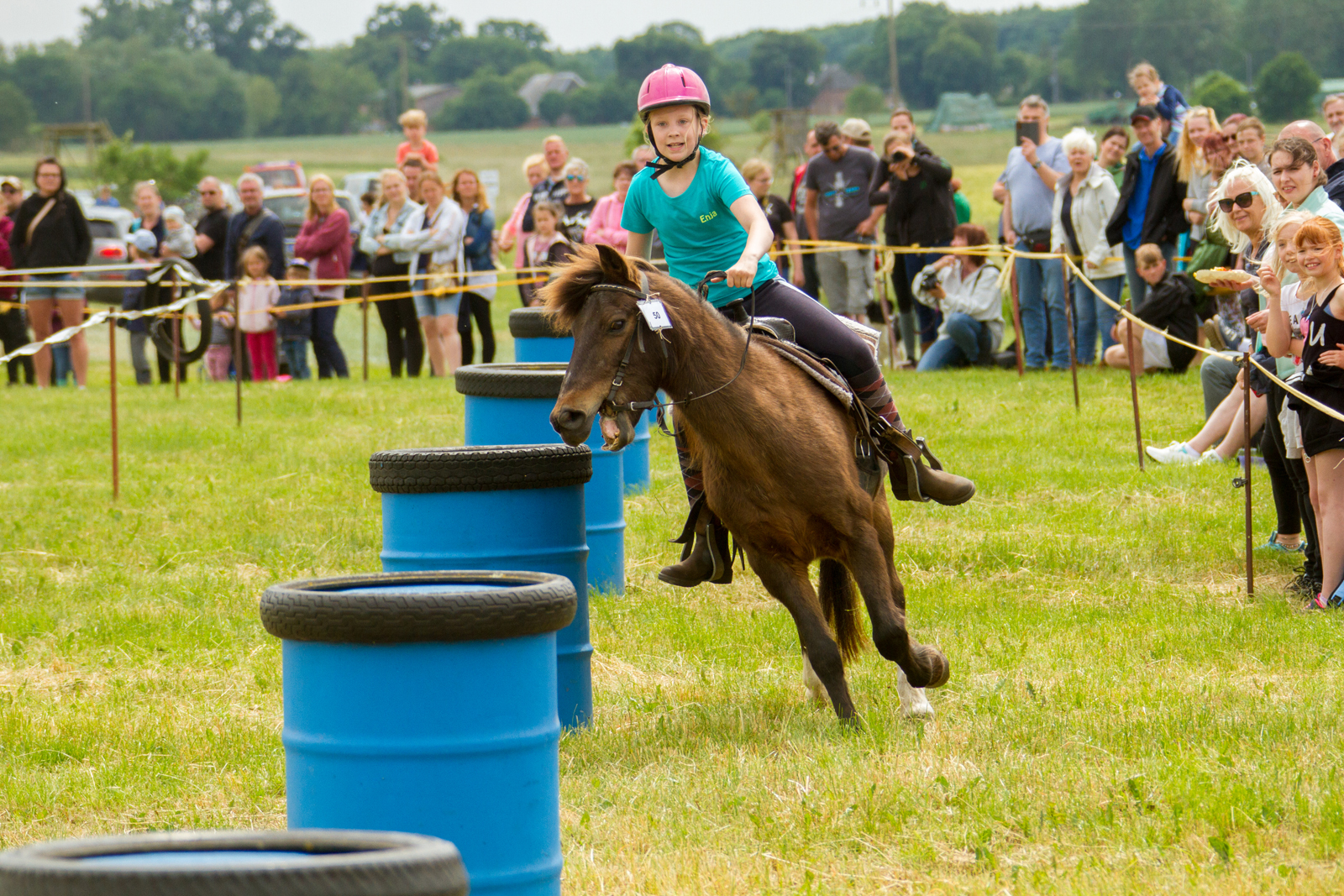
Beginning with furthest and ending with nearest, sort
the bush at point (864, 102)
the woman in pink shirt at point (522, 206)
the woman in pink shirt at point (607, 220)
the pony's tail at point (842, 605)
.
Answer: the bush at point (864, 102), the woman in pink shirt at point (522, 206), the woman in pink shirt at point (607, 220), the pony's tail at point (842, 605)

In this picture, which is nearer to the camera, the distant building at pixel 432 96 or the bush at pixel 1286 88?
the bush at pixel 1286 88

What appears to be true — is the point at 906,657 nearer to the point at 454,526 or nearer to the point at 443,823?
the point at 454,526

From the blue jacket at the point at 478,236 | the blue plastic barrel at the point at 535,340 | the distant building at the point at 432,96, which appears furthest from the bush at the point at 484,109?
the blue plastic barrel at the point at 535,340

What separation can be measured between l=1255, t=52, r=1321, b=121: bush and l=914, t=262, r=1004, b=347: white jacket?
63.1 m

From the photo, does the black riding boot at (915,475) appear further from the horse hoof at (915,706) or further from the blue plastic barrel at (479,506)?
the blue plastic barrel at (479,506)

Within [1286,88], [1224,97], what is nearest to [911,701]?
[1224,97]

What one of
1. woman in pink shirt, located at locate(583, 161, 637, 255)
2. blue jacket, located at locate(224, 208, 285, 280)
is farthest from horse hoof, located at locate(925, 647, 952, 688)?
blue jacket, located at locate(224, 208, 285, 280)

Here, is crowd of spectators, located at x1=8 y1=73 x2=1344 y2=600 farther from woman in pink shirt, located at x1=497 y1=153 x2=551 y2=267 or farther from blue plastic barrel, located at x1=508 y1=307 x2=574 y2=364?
blue plastic barrel, located at x1=508 y1=307 x2=574 y2=364

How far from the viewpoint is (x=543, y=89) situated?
490ft

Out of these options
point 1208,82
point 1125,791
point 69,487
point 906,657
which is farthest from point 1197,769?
point 1208,82

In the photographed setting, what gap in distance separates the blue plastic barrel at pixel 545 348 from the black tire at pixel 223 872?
6.86 m

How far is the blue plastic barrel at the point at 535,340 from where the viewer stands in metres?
10.0

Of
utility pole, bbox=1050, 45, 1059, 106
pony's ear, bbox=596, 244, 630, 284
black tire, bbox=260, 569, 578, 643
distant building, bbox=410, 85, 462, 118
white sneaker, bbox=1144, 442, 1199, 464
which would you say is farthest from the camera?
distant building, bbox=410, 85, 462, 118

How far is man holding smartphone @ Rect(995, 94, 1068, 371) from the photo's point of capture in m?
15.9
